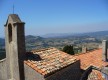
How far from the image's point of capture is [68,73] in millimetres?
14828

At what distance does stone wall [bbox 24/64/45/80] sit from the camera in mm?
12495

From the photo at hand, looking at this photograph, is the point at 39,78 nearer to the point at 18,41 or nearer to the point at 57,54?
the point at 18,41

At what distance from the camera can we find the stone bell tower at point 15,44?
1380 centimetres

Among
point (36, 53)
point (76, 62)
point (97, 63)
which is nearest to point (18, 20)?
point (36, 53)

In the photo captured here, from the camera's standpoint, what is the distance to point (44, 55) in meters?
15.2

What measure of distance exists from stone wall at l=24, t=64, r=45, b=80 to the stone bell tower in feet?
1.59

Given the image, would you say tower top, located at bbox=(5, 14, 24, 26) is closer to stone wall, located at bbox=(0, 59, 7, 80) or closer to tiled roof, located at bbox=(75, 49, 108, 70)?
stone wall, located at bbox=(0, 59, 7, 80)

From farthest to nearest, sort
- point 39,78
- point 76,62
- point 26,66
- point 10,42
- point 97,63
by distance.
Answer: point 97,63 < point 76,62 < point 10,42 < point 26,66 < point 39,78

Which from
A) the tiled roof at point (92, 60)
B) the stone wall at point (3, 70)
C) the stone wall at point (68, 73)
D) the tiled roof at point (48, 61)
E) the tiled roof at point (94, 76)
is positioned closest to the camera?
the tiled roof at point (48, 61)

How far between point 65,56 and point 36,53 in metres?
2.43

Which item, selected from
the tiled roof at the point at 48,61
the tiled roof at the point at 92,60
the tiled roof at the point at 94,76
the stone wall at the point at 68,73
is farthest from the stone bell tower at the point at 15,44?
the tiled roof at the point at 92,60

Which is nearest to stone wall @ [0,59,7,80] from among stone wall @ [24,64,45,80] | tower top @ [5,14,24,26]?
stone wall @ [24,64,45,80]

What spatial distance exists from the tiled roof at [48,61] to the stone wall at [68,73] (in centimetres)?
29

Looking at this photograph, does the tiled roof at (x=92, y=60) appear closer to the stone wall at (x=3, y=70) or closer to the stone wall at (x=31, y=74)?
the stone wall at (x=31, y=74)
